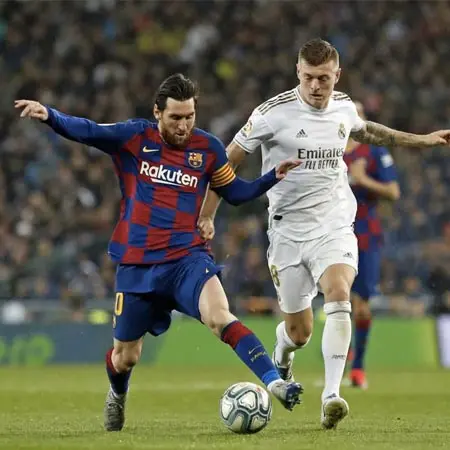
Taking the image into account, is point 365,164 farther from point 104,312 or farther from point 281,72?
point 281,72

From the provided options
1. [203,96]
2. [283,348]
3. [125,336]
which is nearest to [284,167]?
[125,336]

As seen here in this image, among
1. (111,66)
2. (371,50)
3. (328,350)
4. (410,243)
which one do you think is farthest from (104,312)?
(328,350)

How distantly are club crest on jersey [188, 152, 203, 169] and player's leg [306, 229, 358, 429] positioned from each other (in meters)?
1.16

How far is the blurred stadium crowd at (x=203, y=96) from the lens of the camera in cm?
1878

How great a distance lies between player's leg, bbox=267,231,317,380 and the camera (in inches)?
352

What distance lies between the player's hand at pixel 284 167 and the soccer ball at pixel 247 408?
129cm

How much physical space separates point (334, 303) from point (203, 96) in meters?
14.8

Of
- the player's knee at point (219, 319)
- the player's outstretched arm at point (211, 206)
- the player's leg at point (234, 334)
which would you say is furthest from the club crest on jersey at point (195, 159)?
the player's knee at point (219, 319)

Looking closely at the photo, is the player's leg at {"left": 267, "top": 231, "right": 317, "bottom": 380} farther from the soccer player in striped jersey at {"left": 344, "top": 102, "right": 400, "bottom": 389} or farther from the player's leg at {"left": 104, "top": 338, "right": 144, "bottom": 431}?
the soccer player in striped jersey at {"left": 344, "top": 102, "right": 400, "bottom": 389}

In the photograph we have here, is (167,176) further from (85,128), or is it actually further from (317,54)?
(317,54)

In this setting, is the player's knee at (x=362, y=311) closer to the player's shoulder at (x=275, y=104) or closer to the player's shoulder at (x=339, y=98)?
the player's shoulder at (x=339, y=98)

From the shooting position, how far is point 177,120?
7.79 meters

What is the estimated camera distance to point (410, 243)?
1897 cm

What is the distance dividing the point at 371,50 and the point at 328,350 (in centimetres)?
1667
